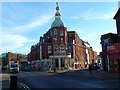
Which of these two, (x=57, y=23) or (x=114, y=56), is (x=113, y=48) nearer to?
(x=114, y=56)

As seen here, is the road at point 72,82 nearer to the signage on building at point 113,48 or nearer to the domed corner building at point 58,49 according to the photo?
the signage on building at point 113,48

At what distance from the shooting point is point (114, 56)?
165 feet

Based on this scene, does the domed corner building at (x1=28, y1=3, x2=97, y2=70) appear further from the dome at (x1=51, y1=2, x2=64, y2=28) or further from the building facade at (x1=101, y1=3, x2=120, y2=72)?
the building facade at (x1=101, y1=3, x2=120, y2=72)

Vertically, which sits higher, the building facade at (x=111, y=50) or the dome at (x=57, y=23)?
the dome at (x=57, y=23)

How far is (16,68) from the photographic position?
71000 mm

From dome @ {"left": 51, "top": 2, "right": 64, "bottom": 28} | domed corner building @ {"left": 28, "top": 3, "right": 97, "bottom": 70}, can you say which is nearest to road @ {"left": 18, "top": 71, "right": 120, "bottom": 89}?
domed corner building @ {"left": 28, "top": 3, "right": 97, "bottom": 70}

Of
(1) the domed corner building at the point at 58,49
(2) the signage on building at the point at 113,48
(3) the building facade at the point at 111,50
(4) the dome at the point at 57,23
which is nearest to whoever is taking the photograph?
(2) the signage on building at the point at 113,48

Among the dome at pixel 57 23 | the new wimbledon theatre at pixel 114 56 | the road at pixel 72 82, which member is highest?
the dome at pixel 57 23

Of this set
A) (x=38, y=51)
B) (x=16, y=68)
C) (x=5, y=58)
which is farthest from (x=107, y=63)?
(x=5, y=58)

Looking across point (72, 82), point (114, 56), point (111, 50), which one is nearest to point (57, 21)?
point (111, 50)

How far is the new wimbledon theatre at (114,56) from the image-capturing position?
48625 mm

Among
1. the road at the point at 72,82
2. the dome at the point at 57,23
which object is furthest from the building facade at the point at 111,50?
the dome at the point at 57,23

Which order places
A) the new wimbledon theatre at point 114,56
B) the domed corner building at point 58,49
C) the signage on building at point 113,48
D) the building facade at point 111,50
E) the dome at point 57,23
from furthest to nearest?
1. the dome at point 57,23
2. the domed corner building at point 58,49
3. the building facade at point 111,50
4. the new wimbledon theatre at point 114,56
5. the signage on building at point 113,48

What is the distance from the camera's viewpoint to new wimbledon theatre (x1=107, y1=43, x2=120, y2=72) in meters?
48.6
